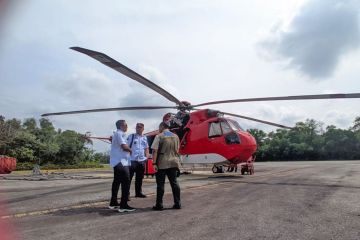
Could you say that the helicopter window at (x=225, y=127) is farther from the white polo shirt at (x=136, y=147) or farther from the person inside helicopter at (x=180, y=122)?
the white polo shirt at (x=136, y=147)

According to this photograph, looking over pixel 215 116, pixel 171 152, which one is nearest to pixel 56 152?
pixel 215 116

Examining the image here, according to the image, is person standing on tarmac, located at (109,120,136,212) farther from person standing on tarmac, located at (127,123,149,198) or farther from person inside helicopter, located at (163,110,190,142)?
person inside helicopter, located at (163,110,190,142)

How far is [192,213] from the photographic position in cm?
743

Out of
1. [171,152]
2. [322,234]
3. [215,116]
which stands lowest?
[322,234]

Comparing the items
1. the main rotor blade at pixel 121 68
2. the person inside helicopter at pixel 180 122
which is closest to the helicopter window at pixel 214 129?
the person inside helicopter at pixel 180 122

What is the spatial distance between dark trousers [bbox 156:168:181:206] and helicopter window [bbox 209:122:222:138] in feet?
33.9

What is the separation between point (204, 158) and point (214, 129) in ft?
4.84

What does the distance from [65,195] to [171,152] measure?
3.51 m

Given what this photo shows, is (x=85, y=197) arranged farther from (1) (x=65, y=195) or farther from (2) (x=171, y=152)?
(2) (x=171, y=152)

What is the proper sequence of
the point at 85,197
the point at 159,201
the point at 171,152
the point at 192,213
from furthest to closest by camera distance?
1. the point at 85,197
2. the point at 171,152
3. the point at 159,201
4. the point at 192,213

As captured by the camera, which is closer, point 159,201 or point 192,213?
point 192,213

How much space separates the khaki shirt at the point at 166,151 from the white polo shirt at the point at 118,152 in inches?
24.8

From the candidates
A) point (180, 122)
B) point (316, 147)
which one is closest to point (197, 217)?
point (180, 122)

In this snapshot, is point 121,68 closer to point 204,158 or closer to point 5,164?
point 204,158
